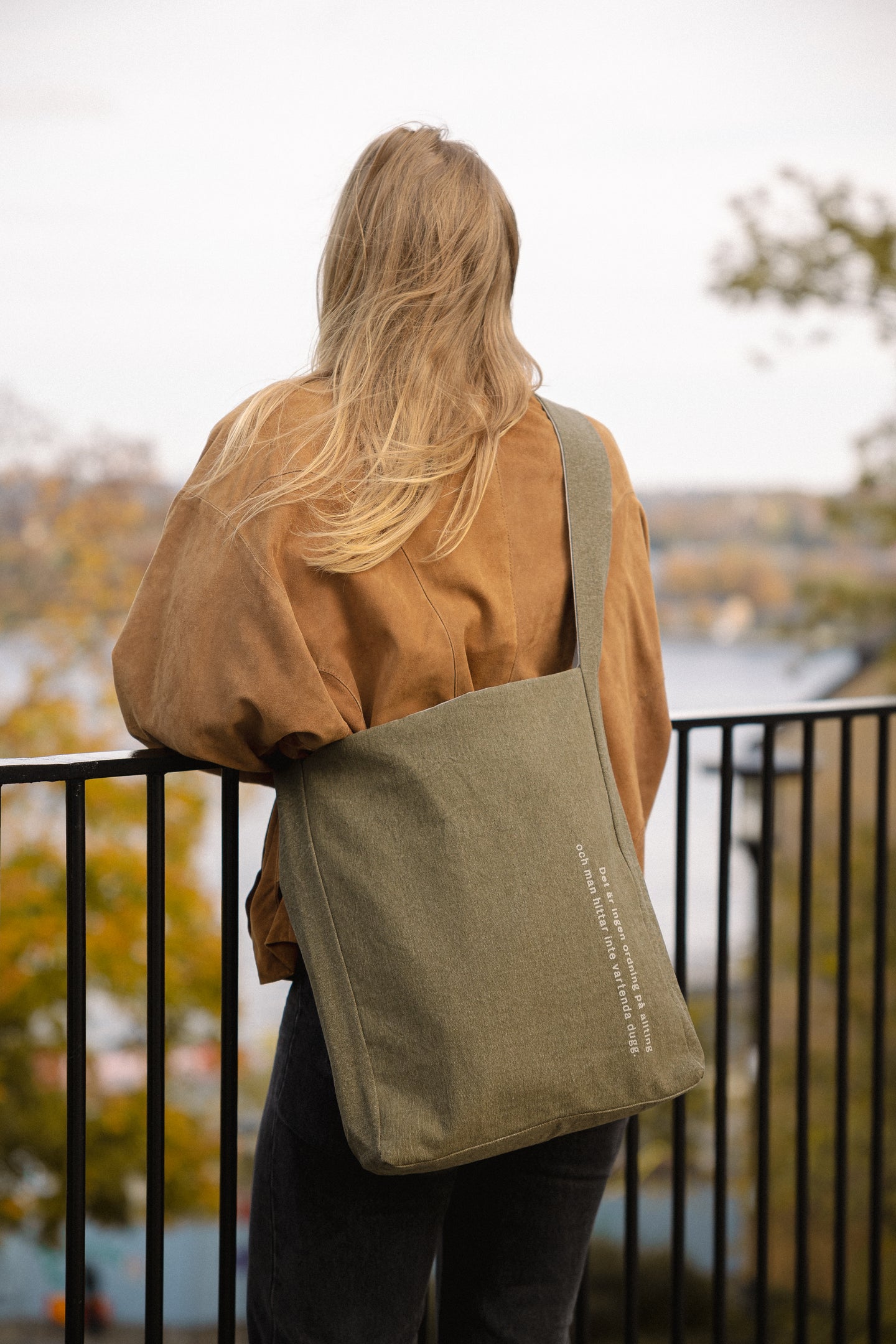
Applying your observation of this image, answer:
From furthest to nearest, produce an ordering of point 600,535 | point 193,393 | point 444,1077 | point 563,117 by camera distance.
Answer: point 563,117 → point 193,393 → point 600,535 → point 444,1077

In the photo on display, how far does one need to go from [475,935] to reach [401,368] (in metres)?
0.48

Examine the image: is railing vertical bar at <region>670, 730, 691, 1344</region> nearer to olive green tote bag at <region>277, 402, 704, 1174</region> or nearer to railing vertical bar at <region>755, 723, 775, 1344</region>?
railing vertical bar at <region>755, 723, 775, 1344</region>

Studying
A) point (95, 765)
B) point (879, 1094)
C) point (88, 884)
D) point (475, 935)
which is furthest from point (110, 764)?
point (88, 884)

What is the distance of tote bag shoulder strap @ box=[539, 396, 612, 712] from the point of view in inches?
37.3

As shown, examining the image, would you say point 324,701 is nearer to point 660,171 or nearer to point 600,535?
point 600,535

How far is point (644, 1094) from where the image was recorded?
867 millimetres

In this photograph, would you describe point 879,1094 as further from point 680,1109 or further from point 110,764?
point 110,764

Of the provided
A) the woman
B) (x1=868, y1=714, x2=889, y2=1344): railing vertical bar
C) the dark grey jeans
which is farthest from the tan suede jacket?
(x1=868, y1=714, x2=889, y2=1344): railing vertical bar

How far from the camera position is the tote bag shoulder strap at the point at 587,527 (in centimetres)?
95

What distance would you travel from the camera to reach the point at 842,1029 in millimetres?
1630

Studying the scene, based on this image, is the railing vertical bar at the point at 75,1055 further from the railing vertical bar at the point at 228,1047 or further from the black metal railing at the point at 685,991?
the railing vertical bar at the point at 228,1047

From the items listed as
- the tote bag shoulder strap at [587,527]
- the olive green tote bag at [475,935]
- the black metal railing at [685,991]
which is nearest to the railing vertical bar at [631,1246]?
the black metal railing at [685,991]

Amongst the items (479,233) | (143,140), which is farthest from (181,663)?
(143,140)

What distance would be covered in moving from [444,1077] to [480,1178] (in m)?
0.25
